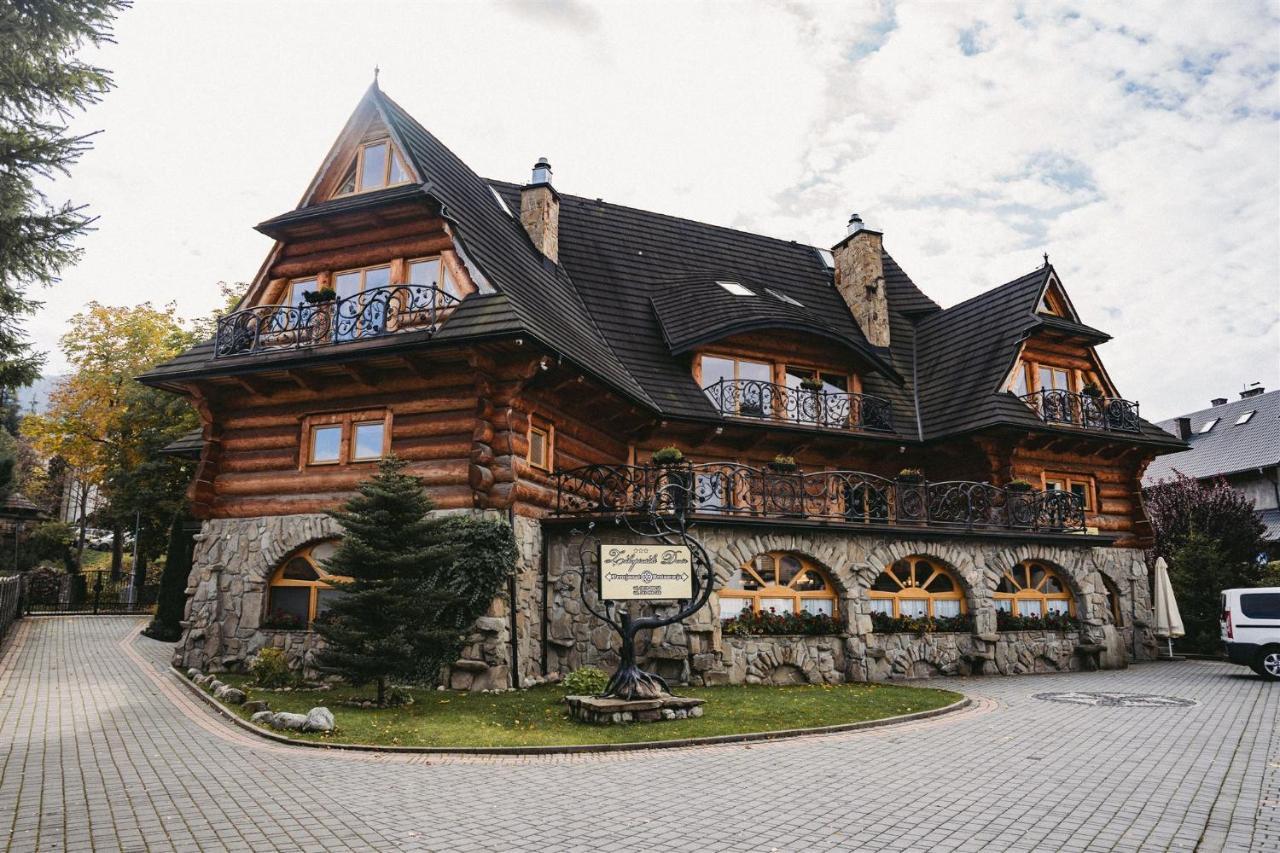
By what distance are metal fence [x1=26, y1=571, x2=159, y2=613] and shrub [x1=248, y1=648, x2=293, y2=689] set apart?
21.2 meters

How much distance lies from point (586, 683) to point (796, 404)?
10719 millimetres

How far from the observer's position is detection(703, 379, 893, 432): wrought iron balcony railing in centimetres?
2086

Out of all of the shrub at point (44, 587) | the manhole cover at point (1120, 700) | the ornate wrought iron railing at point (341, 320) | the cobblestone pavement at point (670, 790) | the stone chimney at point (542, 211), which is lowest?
the manhole cover at point (1120, 700)

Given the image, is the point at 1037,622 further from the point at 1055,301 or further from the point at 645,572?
the point at 645,572

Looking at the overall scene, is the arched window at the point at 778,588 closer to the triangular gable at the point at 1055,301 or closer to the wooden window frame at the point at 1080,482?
the wooden window frame at the point at 1080,482

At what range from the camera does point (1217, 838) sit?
6.43 m

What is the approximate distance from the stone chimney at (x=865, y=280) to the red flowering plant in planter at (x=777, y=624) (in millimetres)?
10876

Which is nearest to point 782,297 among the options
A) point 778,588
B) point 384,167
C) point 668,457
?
point 668,457

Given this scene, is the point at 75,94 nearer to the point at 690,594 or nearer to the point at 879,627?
the point at 690,594

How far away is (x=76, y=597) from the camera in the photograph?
3272cm

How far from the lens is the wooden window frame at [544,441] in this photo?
52.4 ft

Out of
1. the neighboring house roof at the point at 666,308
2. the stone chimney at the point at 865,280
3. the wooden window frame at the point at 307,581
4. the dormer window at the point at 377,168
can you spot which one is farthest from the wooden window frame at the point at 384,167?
the stone chimney at the point at 865,280

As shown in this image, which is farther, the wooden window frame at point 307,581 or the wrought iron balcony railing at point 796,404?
the wrought iron balcony railing at point 796,404


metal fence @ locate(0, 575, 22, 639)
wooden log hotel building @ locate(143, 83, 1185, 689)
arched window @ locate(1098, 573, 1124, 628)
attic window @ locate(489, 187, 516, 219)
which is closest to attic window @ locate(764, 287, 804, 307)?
wooden log hotel building @ locate(143, 83, 1185, 689)
